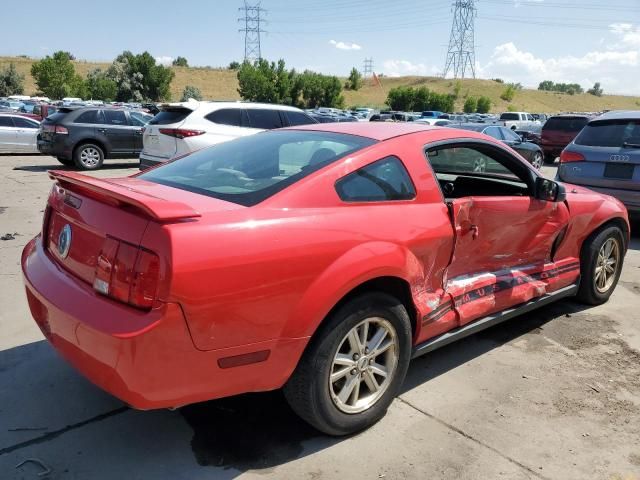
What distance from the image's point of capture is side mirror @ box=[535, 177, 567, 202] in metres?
3.94

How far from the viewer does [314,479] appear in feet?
8.26

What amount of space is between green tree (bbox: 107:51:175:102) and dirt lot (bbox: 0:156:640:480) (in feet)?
259

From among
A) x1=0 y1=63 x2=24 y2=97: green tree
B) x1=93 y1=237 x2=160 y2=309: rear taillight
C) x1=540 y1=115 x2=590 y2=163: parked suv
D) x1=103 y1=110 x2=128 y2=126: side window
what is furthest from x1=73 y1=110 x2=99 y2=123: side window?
x1=0 y1=63 x2=24 y2=97: green tree

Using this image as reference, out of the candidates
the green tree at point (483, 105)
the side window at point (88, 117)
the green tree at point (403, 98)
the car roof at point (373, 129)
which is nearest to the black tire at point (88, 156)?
the side window at point (88, 117)

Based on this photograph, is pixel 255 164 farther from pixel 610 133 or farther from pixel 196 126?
pixel 196 126

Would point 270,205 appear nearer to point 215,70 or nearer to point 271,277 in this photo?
point 271,277

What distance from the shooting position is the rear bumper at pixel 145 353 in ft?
7.00

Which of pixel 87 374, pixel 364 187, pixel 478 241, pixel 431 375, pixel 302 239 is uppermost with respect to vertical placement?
pixel 364 187

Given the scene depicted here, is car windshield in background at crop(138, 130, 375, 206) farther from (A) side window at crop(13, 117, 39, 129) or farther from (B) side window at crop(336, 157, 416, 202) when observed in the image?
(A) side window at crop(13, 117, 39, 129)

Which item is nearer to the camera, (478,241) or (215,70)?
(478,241)

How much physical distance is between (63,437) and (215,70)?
406 feet

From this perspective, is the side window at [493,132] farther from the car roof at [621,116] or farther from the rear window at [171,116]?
the rear window at [171,116]

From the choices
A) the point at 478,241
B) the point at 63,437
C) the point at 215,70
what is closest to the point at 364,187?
the point at 478,241

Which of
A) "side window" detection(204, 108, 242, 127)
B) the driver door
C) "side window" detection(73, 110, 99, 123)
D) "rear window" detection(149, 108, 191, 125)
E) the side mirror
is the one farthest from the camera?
"side window" detection(73, 110, 99, 123)
